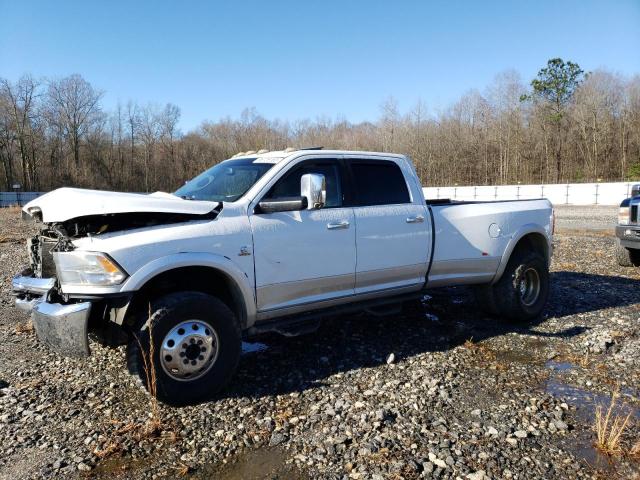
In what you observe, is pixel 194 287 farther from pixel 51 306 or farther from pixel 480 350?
pixel 480 350

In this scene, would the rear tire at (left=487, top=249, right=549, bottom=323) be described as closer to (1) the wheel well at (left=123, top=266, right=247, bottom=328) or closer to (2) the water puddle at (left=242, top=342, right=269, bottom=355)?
(2) the water puddle at (left=242, top=342, right=269, bottom=355)

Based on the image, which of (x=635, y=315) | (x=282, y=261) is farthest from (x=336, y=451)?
(x=635, y=315)

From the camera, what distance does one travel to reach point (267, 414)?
12.2ft

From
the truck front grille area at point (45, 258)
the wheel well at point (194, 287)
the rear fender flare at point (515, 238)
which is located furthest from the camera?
the rear fender flare at point (515, 238)

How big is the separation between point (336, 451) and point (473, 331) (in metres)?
3.17

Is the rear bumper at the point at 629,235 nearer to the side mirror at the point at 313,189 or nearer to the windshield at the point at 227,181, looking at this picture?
the side mirror at the point at 313,189

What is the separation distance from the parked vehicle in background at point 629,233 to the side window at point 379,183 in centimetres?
663

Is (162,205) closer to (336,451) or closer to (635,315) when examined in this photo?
(336,451)

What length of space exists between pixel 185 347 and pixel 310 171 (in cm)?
198

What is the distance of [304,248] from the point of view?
14.2 ft

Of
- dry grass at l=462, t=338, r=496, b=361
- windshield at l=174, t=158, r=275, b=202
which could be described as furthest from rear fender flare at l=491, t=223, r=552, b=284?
windshield at l=174, t=158, r=275, b=202

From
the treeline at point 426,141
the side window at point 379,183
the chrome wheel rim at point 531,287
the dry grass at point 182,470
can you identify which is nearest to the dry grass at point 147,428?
the dry grass at point 182,470

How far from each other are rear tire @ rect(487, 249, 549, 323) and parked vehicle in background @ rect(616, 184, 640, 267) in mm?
4465

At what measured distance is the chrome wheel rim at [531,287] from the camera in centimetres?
629
